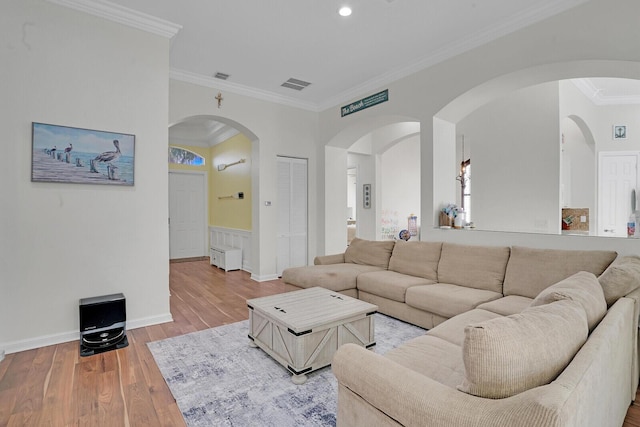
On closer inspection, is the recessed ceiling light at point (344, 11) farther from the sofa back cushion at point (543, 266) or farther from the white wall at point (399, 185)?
the white wall at point (399, 185)

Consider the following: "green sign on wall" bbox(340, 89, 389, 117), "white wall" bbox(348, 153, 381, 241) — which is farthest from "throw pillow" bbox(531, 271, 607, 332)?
"white wall" bbox(348, 153, 381, 241)

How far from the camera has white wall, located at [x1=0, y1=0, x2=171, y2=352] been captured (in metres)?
2.75

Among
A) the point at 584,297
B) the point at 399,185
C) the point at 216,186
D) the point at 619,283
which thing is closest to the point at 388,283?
the point at 619,283

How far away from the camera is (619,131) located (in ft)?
18.0

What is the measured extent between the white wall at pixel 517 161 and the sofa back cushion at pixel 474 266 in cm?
162

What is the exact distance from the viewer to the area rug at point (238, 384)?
1901 mm

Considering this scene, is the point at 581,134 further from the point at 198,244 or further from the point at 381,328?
the point at 198,244

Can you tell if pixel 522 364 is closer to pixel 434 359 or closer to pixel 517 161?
pixel 434 359

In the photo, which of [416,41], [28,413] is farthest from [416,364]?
[416,41]

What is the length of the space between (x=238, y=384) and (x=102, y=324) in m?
1.53

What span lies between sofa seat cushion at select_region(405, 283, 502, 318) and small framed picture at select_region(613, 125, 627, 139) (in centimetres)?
470

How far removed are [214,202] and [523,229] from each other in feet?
21.2

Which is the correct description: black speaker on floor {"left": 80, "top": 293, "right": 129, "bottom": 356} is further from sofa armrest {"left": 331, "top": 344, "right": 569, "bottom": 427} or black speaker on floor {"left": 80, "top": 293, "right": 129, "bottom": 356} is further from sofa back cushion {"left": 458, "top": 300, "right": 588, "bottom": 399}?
sofa back cushion {"left": 458, "top": 300, "right": 588, "bottom": 399}

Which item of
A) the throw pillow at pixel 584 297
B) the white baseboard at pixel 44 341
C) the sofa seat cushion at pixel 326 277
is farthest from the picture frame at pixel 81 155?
the throw pillow at pixel 584 297
